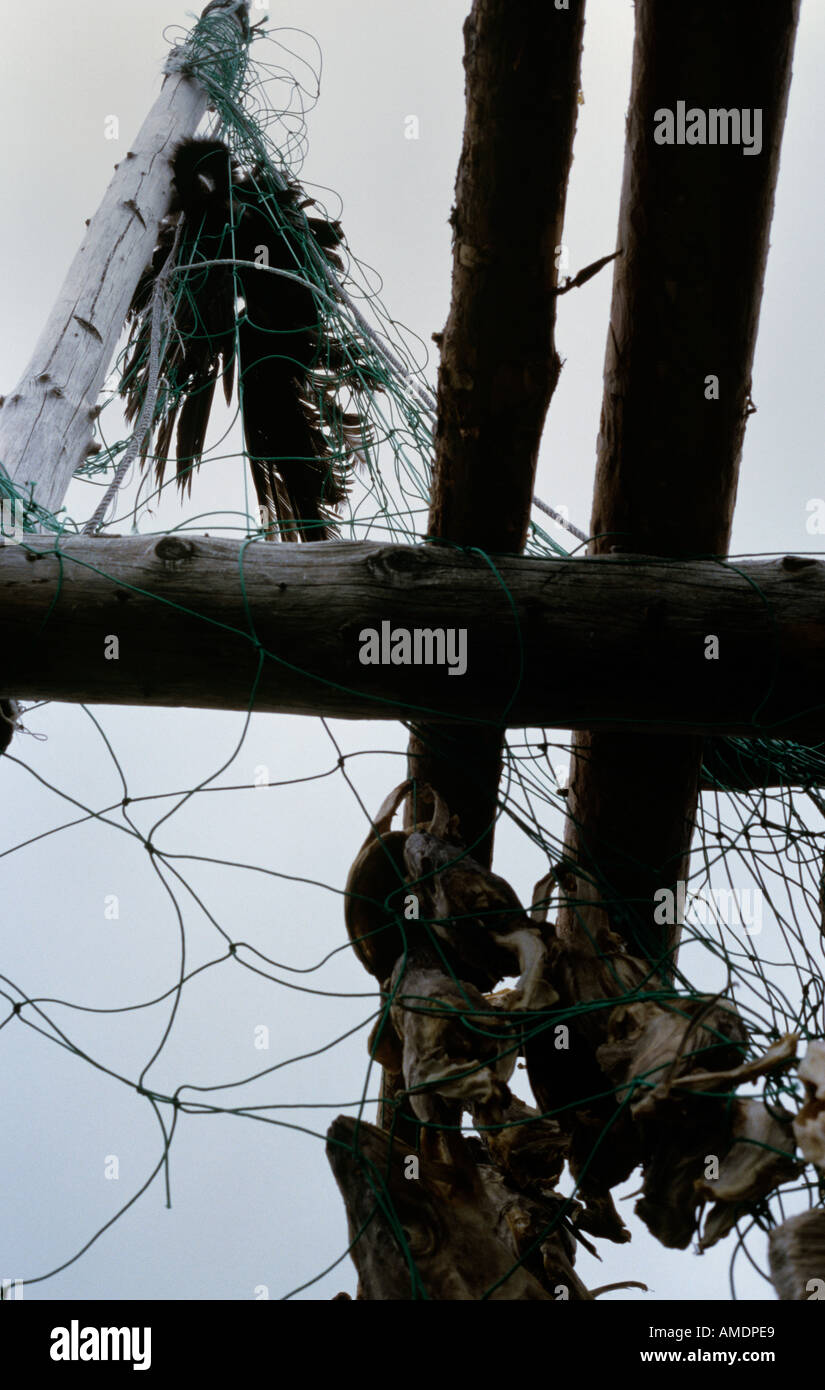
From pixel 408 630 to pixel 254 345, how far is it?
1.72 m

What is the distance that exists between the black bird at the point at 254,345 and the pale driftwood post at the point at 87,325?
0.11 m

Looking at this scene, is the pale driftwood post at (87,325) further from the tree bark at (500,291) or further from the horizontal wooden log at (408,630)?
the tree bark at (500,291)

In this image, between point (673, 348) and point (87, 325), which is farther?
point (87, 325)

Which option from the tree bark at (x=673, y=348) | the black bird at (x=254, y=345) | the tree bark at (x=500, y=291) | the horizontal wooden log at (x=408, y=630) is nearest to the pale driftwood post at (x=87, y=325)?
the black bird at (x=254, y=345)

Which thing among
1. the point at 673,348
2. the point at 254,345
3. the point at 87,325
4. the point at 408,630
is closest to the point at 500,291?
the point at 673,348

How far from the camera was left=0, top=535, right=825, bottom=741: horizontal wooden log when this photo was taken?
4.44 ft

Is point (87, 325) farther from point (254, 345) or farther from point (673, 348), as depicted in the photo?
point (673, 348)

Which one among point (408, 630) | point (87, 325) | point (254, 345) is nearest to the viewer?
point (408, 630)

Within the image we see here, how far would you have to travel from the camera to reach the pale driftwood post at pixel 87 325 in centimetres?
201

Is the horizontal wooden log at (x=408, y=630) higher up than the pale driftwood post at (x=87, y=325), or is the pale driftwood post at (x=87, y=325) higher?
the pale driftwood post at (x=87, y=325)

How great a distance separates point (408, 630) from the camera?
1351 mm

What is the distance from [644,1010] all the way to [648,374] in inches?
34.8

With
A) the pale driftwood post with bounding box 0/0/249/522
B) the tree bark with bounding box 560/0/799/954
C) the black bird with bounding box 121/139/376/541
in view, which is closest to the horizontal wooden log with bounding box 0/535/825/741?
the tree bark with bounding box 560/0/799/954

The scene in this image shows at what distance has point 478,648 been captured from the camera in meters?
1.36
